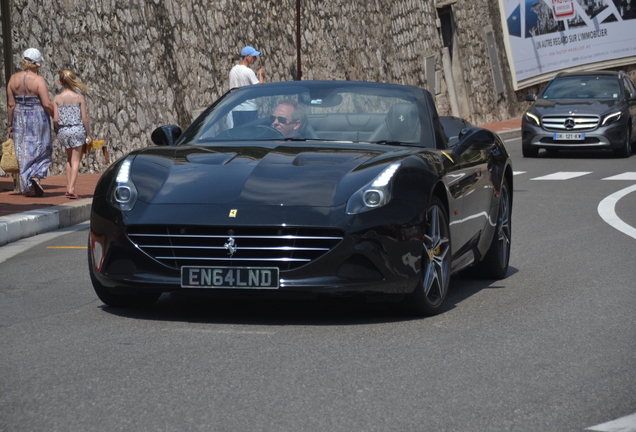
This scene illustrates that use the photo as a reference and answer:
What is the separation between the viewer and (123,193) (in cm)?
574

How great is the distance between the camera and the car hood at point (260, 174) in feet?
18.1

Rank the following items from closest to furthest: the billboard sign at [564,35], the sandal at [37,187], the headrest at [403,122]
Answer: the headrest at [403,122], the sandal at [37,187], the billboard sign at [564,35]

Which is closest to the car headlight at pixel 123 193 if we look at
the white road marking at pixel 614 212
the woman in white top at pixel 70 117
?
the white road marking at pixel 614 212

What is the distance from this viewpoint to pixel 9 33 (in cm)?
1445

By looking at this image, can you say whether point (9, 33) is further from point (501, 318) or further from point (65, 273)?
point (501, 318)

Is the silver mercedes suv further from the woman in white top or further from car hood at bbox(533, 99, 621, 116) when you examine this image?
the woman in white top

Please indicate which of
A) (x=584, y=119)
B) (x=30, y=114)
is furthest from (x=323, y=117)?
(x=584, y=119)

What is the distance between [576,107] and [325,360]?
55.5 feet

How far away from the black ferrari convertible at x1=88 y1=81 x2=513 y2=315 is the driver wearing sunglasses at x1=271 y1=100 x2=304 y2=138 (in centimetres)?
1

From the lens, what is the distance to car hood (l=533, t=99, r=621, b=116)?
20.7 metres

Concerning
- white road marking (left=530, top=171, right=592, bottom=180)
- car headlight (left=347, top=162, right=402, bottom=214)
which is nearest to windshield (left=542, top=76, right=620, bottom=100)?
white road marking (left=530, top=171, right=592, bottom=180)

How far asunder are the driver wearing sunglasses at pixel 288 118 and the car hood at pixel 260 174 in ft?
1.49

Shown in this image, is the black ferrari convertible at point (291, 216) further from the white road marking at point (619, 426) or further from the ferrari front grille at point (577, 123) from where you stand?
the ferrari front grille at point (577, 123)

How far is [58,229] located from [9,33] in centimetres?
443
